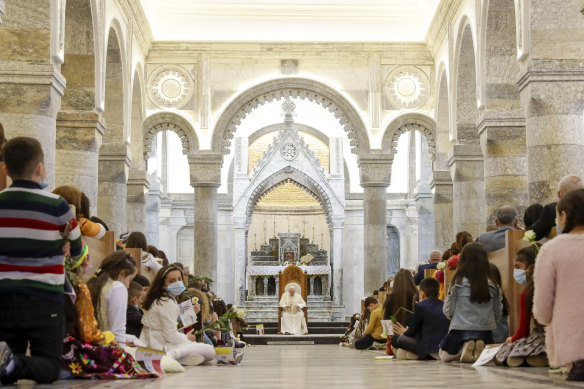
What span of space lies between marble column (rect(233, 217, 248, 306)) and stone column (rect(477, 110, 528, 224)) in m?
13.6

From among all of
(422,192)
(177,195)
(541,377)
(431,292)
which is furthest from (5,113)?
(177,195)

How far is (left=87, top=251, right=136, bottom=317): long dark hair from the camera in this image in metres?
6.45

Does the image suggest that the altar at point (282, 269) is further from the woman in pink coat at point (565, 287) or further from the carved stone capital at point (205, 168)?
the woman in pink coat at point (565, 287)

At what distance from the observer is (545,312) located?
5398mm

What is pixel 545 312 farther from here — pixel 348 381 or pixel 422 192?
→ pixel 422 192

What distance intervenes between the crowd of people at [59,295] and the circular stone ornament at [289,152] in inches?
784

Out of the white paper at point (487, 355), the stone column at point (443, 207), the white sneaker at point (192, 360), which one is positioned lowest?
the white sneaker at point (192, 360)

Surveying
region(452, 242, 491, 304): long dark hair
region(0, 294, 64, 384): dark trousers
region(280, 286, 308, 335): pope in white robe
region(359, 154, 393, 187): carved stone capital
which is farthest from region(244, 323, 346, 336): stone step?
region(0, 294, 64, 384): dark trousers

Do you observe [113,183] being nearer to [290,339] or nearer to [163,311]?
[290,339]

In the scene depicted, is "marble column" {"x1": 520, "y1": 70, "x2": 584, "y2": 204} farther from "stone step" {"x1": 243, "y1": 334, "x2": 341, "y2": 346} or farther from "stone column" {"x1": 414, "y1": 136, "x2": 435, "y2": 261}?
"stone column" {"x1": 414, "y1": 136, "x2": 435, "y2": 261}

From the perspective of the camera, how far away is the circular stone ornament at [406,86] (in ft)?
69.4

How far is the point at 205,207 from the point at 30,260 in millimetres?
16053

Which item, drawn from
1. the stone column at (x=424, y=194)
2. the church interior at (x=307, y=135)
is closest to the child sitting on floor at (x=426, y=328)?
the church interior at (x=307, y=135)

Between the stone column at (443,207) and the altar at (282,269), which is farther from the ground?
the stone column at (443,207)
